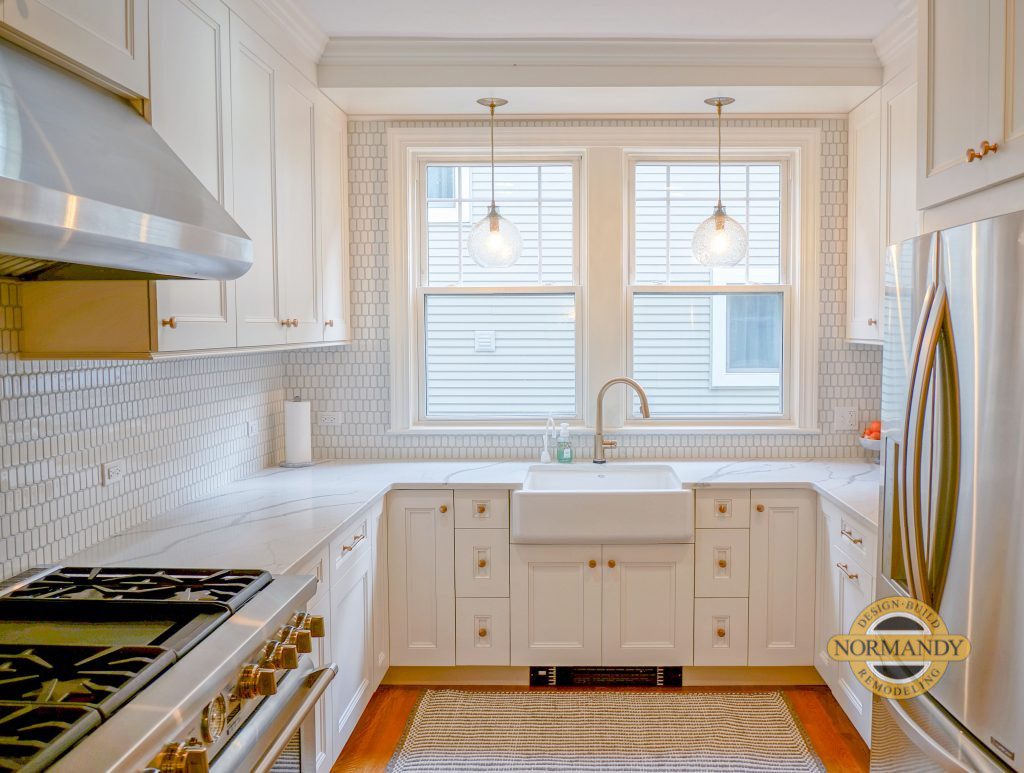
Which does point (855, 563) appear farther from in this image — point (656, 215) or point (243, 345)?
point (243, 345)

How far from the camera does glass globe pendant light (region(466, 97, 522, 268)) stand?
350cm

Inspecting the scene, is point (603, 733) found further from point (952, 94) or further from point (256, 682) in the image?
point (952, 94)

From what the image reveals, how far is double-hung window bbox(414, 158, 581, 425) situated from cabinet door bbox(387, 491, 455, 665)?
67cm

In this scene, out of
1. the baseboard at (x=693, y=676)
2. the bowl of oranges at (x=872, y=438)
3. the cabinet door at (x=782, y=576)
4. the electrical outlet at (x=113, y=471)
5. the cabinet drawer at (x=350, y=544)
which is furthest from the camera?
the bowl of oranges at (x=872, y=438)

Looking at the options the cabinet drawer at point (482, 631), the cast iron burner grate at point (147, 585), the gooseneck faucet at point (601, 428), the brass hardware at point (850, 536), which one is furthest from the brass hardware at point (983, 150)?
the cabinet drawer at point (482, 631)

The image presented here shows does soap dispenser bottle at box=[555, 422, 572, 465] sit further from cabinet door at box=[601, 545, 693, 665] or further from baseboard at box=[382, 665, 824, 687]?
baseboard at box=[382, 665, 824, 687]

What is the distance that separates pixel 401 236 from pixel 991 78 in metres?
2.54

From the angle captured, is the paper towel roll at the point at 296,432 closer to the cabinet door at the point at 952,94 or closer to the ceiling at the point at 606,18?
the ceiling at the point at 606,18

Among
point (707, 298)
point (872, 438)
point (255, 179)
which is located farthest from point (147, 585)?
point (872, 438)

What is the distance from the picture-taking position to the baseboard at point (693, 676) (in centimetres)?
335

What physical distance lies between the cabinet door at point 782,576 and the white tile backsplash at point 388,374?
54 centimetres

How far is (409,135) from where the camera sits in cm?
365
